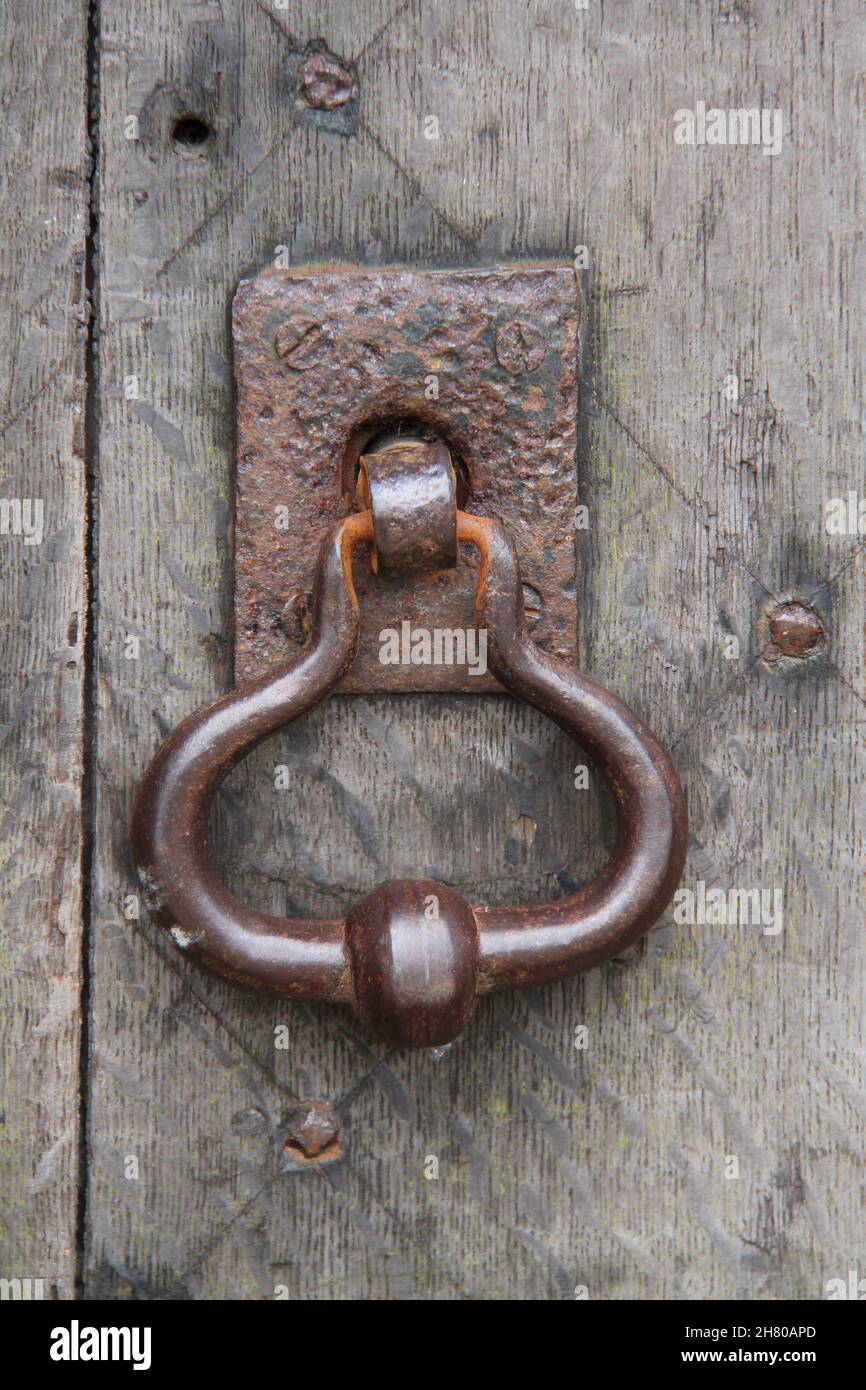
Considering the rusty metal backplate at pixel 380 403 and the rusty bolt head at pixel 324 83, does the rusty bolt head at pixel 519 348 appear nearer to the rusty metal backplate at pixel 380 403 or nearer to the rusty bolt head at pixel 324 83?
the rusty metal backplate at pixel 380 403

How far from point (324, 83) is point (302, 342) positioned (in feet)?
0.54

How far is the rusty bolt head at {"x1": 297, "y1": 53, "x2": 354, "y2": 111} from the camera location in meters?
0.69

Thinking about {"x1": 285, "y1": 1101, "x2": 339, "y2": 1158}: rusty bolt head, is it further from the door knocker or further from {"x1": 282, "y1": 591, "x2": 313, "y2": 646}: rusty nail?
{"x1": 282, "y1": 591, "x2": 313, "y2": 646}: rusty nail

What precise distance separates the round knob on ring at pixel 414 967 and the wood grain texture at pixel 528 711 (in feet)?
0.34

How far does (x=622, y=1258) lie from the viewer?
2.38 feet

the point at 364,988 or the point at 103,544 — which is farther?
the point at 103,544

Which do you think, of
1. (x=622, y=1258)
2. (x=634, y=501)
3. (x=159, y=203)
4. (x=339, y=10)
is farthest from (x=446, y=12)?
(x=622, y=1258)

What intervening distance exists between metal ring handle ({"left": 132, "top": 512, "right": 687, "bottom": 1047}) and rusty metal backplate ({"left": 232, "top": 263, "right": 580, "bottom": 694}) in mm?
59

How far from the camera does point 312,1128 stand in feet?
2.35

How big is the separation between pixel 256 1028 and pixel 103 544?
32 cm

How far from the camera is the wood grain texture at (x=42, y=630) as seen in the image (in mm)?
696

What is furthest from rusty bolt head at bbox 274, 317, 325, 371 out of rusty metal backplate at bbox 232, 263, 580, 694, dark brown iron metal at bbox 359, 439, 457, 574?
dark brown iron metal at bbox 359, 439, 457, 574
